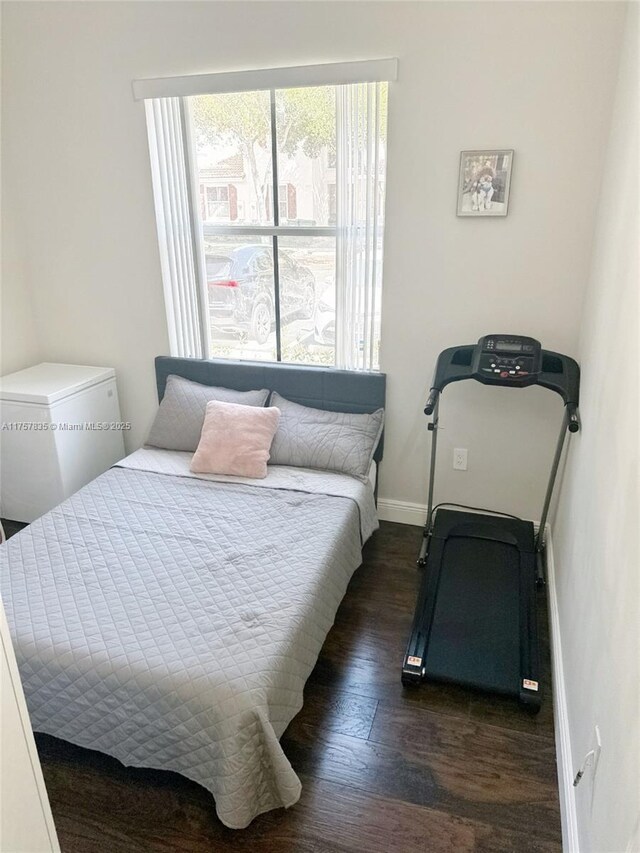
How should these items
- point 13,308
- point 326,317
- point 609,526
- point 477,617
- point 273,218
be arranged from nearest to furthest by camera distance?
1. point 609,526
2. point 477,617
3. point 273,218
4. point 326,317
5. point 13,308

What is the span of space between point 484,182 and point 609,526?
170cm

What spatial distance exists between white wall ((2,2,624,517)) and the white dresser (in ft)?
0.93

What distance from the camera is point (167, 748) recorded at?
5.63 feet

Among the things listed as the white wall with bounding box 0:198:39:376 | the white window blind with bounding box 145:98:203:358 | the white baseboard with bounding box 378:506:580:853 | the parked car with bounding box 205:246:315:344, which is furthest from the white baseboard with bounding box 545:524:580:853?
the white wall with bounding box 0:198:39:376

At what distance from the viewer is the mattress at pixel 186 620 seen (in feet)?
5.47

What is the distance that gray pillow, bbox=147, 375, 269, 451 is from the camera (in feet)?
10.2

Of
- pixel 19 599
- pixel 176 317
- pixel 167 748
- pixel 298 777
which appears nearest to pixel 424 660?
pixel 298 777

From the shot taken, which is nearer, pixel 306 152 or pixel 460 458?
pixel 306 152

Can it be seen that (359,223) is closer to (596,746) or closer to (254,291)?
(254,291)

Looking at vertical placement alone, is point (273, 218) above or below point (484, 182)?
below

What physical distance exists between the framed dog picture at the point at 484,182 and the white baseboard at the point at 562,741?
66.9 inches

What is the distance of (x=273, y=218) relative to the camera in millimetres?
3037

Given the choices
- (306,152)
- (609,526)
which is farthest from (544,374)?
(306,152)

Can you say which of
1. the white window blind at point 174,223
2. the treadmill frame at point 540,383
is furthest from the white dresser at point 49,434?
the treadmill frame at point 540,383
